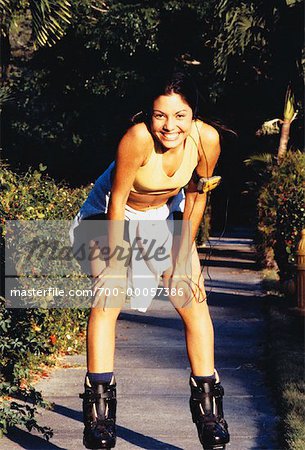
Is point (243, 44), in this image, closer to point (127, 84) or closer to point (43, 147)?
point (127, 84)

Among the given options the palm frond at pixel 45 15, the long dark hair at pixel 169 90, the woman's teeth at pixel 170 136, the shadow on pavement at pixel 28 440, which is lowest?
the shadow on pavement at pixel 28 440

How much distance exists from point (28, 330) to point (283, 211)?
7.58 meters

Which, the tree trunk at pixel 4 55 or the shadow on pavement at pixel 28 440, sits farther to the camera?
the tree trunk at pixel 4 55

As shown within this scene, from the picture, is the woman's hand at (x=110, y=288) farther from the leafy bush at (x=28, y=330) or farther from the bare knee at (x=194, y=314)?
the leafy bush at (x=28, y=330)

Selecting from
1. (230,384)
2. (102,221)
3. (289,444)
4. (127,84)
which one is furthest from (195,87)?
(127,84)

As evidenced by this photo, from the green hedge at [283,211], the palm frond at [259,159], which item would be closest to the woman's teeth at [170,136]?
the green hedge at [283,211]

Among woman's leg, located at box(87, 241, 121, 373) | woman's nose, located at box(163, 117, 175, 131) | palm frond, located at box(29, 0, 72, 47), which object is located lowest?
woman's leg, located at box(87, 241, 121, 373)

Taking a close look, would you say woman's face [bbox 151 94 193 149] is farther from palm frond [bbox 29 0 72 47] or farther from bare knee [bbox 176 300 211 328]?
palm frond [bbox 29 0 72 47]

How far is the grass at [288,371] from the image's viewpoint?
5.27 metres

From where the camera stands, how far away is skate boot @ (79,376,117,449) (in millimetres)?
4383

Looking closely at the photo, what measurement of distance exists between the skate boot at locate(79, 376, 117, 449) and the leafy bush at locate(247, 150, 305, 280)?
742cm

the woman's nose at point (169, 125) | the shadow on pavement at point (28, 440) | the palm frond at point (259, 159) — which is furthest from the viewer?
the palm frond at point (259, 159)

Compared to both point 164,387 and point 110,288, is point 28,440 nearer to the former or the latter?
point 110,288

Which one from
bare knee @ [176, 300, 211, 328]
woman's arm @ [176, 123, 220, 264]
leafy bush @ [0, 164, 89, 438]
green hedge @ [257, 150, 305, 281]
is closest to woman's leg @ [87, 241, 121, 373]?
bare knee @ [176, 300, 211, 328]
